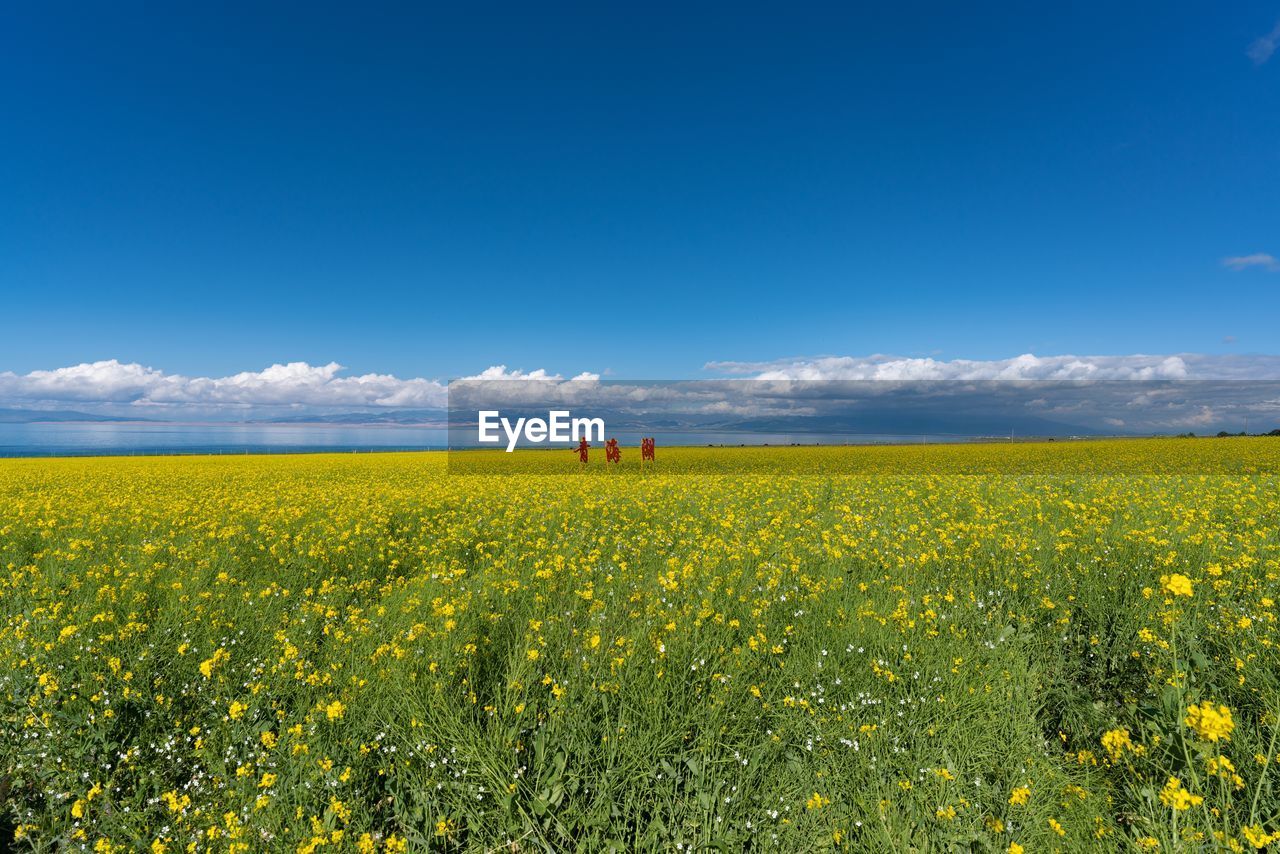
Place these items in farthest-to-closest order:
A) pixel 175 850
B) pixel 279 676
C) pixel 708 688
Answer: pixel 279 676
pixel 708 688
pixel 175 850

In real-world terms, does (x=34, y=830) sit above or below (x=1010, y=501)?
below

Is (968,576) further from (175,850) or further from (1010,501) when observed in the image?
(175,850)

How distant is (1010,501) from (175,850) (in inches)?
560

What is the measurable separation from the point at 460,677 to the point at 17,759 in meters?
3.04

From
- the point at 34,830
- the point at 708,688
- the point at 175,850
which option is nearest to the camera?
the point at 175,850

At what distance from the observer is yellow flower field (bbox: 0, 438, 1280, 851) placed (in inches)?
125

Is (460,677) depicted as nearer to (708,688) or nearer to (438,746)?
(438,746)

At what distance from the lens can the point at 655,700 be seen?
12.5 ft

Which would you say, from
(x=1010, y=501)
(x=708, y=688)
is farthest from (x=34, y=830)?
(x=1010, y=501)

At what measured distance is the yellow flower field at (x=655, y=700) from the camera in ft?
10.4

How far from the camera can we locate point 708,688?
13.5ft

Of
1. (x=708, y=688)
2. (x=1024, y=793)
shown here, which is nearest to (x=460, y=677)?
(x=708, y=688)

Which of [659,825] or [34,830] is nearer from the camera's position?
[659,825]

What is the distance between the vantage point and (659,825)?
3.08 meters
